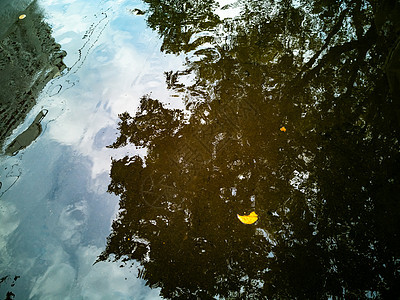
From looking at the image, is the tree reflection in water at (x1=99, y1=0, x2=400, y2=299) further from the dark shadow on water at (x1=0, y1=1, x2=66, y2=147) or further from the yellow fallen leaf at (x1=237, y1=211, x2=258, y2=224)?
the dark shadow on water at (x1=0, y1=1, x2=66, y2=147)

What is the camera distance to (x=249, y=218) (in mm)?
2119

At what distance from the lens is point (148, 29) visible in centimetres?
401

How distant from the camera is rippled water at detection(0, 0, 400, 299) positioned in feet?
6.26

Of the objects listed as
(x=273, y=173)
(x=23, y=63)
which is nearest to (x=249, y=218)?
(x=273, y=173)

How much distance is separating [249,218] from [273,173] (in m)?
0.55

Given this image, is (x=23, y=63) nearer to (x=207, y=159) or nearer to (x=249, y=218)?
(x=207, y=159)

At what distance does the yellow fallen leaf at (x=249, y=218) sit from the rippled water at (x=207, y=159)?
47 mm

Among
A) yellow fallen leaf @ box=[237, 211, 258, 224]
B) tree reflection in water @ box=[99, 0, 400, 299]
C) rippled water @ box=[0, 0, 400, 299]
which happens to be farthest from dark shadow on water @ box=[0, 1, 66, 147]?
yellow fallen leaf @ box=[237, 211, 258, 224]

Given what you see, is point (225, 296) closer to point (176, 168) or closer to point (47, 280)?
point (176, 168)

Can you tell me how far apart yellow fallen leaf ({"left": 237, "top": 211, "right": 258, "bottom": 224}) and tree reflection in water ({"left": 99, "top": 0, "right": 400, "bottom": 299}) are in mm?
46

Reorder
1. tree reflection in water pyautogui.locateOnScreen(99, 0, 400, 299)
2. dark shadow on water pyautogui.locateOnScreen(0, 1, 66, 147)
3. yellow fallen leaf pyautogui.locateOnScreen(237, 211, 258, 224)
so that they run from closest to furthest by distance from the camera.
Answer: tree reflection in water pyautogui.locateOnScreen(99, 0, 400, 299), yellow fallen leaf pyautogui.locateOnScreen(237, 211, 258, 224), dark shadow on water pyautogui.locateOnScreen(0, 1, 66, 147)

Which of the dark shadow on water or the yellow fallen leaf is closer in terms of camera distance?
the yellow fallen leaf

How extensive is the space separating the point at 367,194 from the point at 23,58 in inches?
191

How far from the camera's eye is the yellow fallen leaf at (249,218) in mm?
2105
